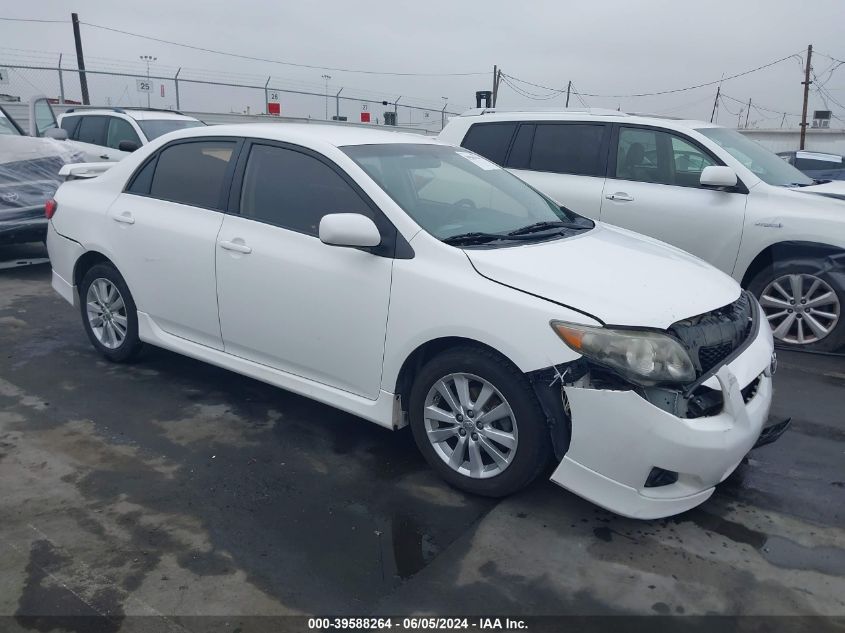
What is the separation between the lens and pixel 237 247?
4055 mm

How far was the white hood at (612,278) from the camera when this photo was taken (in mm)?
3080

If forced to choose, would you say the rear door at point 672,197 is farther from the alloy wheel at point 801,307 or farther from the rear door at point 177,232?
the rear door at point 177,232

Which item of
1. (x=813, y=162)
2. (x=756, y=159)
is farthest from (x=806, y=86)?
(x=756, y=159)

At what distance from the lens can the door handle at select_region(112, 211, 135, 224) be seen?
466 centimetres

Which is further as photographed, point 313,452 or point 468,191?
point 468,191

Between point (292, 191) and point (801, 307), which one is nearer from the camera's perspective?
point (292, 191)

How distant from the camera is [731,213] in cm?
580

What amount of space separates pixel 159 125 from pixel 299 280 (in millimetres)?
8459

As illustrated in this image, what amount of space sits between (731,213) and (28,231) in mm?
6943

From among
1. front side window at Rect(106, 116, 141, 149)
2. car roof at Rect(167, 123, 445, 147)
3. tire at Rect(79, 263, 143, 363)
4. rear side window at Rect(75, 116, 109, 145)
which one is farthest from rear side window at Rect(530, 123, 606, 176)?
rear side window at Rect(75, 116, 109, 145)

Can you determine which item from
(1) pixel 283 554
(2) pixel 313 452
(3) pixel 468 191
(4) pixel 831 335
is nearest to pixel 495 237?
(3) pixel 468 191

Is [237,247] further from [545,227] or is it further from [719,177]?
[719,177]

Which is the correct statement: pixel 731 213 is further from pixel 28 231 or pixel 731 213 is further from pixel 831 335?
pixel 28 231

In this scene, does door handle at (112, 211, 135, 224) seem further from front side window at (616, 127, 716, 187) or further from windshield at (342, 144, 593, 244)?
front side window at (616, 127, 716, 187)
